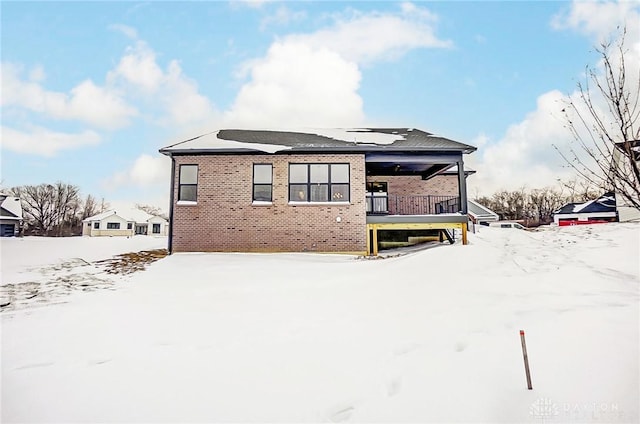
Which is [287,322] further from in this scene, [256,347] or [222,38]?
[222,38]

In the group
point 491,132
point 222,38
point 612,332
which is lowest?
point 612,332

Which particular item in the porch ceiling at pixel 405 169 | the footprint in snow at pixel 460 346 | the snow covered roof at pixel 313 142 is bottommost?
the footprint in snow at pixel 460 346

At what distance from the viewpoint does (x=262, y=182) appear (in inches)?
543

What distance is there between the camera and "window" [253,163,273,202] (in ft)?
45.0

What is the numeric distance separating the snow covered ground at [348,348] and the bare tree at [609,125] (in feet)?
6.69

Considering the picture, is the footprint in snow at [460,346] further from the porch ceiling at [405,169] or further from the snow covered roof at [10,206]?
the snow covered roof at [10,206]

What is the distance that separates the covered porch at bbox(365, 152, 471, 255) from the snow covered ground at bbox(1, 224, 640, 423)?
5265 mm

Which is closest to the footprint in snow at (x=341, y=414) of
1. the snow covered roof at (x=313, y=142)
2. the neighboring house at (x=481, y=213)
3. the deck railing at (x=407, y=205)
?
the snow covered roof at (x=313, y=142)

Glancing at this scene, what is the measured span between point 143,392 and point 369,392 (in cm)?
228

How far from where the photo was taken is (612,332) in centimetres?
448

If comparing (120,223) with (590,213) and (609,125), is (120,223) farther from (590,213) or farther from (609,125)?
(590,213)

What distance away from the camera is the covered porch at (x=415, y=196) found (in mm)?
13617

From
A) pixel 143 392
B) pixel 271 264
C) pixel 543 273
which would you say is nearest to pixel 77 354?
pixel 143 392

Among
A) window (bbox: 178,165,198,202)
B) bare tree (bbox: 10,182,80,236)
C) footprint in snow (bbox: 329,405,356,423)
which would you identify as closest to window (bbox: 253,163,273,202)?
window (bbox: 178,165,198,202)
